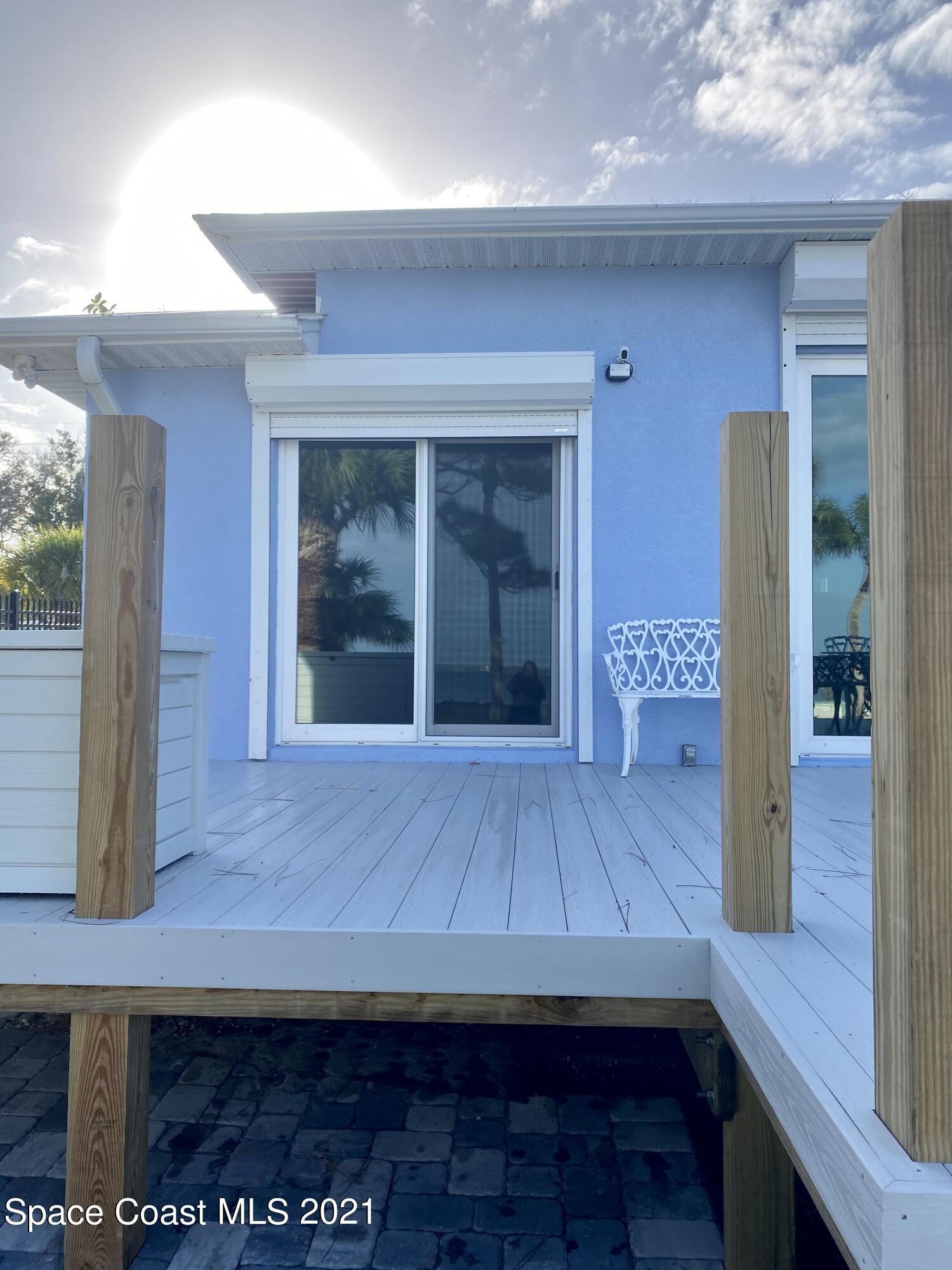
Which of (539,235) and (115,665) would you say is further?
(539,235)

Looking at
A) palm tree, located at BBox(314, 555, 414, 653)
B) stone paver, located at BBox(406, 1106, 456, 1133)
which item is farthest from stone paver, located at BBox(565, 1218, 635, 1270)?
palm tree, located at BBox(314, 555, 414, 653)

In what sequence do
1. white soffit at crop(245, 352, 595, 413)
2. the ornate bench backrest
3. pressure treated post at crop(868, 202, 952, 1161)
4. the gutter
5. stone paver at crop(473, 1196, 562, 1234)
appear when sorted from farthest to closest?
white soffit at crop(245, 352, 595, 413) < the ornate bench backrest < the gutter < stone paver at crop(473, 1196, 562, 1234) < pressure treated post at crop(868, 202, 952, 1161)

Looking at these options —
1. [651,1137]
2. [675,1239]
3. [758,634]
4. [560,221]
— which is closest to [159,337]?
[560,221]

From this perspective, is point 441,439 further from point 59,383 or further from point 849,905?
point 849,905

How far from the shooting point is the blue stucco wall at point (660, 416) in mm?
4148

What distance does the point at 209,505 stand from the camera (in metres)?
4.37

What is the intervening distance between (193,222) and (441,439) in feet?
5.29

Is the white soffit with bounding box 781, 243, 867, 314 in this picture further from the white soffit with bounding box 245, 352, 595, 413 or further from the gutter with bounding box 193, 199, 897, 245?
the white soffit with bounding box 245, 352, 595, 413

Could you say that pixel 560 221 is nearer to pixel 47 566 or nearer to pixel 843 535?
pixel 843 535

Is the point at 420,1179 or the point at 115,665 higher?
the point at 115,665

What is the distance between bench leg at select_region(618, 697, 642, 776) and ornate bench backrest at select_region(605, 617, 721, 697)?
6cm

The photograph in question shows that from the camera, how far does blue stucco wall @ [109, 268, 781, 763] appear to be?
4.15 metres

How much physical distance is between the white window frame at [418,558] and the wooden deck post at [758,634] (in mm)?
2474

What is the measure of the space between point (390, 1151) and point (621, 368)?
357 centimetres
